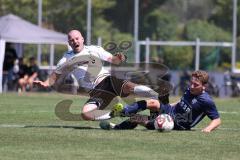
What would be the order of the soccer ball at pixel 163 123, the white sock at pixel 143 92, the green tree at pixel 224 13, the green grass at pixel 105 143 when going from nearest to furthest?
the green grass at pixel 105 143
the soccer ball at pixel 163 123
the white sock at pixel 143 92
the green tree at pixel 224 13

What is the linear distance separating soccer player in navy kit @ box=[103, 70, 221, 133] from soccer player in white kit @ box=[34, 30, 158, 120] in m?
0.93

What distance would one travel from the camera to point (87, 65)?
610 inches

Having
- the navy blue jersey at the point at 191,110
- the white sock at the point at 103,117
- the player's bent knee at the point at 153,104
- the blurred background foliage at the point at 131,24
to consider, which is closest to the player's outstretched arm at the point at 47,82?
the white sock at the point at 103,117

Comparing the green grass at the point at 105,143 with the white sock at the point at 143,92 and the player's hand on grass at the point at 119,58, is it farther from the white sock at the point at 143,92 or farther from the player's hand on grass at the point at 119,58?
the player's hand on grass at the point at 119,58

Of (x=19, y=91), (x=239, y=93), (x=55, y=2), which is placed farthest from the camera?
(x=55, y=2)

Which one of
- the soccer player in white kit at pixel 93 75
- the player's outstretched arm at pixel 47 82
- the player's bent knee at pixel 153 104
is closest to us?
the player's bent knee at pixel 153 104

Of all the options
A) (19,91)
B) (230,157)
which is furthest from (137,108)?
(19,91)

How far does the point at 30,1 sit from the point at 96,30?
479 centimetres

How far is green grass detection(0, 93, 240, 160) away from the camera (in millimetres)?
10578

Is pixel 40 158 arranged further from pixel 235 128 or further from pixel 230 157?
pixel 235 128

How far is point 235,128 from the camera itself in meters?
15.6

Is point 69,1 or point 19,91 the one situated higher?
point 69,1

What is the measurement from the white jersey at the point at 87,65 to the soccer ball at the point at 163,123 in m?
1.80

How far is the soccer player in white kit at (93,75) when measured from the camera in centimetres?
1498
